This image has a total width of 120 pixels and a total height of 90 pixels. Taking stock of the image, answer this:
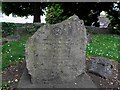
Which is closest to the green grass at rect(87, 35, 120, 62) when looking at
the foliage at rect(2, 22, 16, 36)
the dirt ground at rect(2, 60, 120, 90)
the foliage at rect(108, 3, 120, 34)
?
the dirt ground at rect(2, 60, 120, 90)

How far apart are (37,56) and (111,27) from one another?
29.4 feet

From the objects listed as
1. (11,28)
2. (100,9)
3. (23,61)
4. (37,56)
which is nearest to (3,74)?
(23,61)

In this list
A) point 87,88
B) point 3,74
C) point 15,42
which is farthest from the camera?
point 15,42

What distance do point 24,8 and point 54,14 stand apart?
1.93m

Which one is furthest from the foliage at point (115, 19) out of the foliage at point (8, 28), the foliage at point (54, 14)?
the foliage at point (8, 28)

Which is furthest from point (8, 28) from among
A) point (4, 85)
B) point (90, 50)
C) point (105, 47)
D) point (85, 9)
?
point (4, 85)

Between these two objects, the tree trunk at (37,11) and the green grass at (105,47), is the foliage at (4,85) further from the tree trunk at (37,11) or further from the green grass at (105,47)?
the tree trunk at (37,11)

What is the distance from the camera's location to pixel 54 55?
6.23 metres

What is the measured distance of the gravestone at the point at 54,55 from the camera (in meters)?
6.22

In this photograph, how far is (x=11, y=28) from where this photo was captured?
546 inches

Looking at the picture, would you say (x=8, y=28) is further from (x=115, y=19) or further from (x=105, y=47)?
(x=105, y=47)

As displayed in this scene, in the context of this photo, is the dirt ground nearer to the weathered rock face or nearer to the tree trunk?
the weathered rock face

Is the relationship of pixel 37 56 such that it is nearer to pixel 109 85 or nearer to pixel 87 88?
pixel 87 88

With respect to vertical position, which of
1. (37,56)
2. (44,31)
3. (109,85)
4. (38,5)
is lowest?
(109,85)
